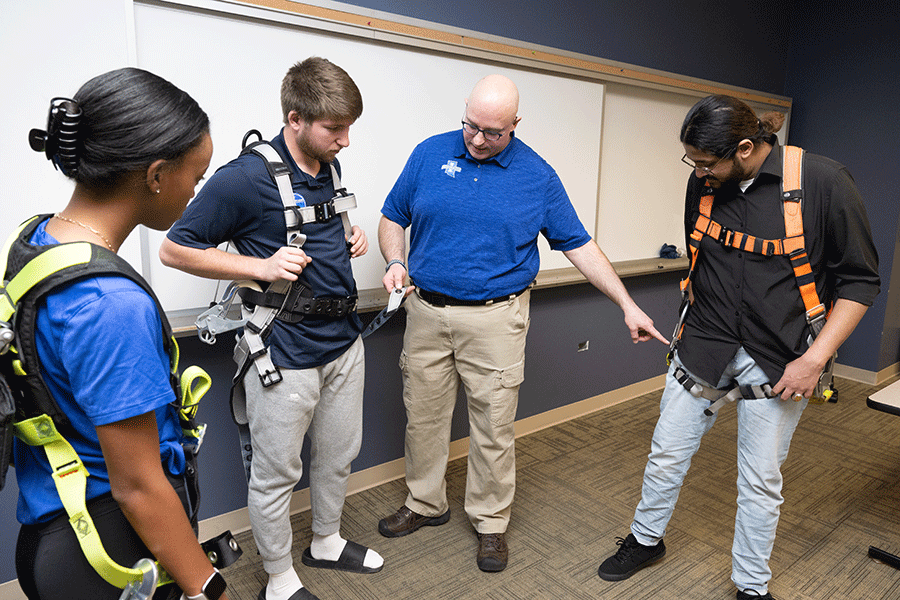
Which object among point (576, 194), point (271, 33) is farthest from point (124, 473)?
point (576, 194)

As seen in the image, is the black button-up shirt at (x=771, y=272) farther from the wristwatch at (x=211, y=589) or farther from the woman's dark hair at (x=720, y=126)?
the wristwatch at (x=211, y=589)

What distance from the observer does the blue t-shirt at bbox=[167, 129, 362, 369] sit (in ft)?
4.94

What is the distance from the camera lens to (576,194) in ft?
10.2

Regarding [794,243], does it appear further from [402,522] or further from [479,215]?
[402,522]

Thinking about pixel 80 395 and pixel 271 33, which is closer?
pixel 80 395

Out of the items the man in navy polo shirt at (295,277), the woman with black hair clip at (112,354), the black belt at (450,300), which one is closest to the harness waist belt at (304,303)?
the man in navy polo shirt at (295,277)

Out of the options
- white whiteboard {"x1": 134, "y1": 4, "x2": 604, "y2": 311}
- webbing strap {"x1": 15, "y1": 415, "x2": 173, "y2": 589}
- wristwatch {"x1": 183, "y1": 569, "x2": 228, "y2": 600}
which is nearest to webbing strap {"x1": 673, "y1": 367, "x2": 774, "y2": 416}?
white whiteboard {"x1": 134, "y1": 4, "x2": 604, "y2": 311}

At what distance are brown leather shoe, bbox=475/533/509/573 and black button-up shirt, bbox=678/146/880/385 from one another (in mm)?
894

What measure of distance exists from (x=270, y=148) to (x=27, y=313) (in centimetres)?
96

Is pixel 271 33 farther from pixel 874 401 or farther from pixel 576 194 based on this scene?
pixel 874 401

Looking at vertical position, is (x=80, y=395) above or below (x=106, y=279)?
below

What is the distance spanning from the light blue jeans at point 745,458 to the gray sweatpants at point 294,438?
977 millimetres

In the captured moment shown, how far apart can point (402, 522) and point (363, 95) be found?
1.59 metres

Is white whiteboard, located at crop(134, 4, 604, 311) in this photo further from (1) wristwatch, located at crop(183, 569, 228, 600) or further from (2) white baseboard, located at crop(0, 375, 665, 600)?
(1) wristwatch, located at crop(183, 569, 228, 600)
